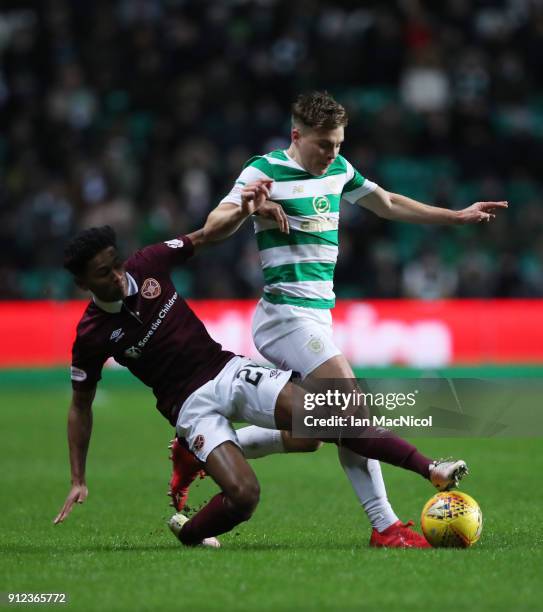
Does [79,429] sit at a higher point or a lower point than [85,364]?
lower

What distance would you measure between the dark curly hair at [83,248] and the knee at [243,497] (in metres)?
1.31

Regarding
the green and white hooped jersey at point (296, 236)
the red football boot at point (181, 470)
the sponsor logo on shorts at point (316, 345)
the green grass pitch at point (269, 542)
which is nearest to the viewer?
the green grass pitch at point (269, 542)

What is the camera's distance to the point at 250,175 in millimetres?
6484

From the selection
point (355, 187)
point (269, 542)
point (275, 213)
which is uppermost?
point (275, 213)

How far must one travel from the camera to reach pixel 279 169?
654 cm

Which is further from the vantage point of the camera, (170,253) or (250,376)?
(170,253)

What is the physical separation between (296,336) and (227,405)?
0.50 meters

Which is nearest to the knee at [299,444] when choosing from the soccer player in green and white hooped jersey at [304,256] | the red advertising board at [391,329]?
the soccer player in green and white hooped jersey at [304,256]

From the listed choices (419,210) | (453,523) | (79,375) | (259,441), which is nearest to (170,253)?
(79,375)

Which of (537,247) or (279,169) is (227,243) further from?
(279,169)

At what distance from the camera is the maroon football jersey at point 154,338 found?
251 inches

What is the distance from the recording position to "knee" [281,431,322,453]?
6410 millimetres

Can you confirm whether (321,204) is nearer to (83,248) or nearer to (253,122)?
(83,248)

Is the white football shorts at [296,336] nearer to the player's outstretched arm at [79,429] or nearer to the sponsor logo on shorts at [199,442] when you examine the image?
the sponsor logo on shorts at [199,442]
